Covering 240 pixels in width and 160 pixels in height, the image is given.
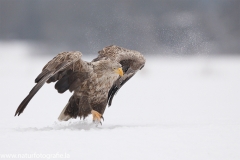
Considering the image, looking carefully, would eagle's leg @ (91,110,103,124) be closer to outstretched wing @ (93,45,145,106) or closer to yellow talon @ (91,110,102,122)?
yellow talon @ (91,110,102,122)

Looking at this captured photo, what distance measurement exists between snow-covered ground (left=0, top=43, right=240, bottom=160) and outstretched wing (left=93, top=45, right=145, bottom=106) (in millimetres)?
596

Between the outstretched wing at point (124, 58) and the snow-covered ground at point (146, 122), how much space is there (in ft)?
1.96

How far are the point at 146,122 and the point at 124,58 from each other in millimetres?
947

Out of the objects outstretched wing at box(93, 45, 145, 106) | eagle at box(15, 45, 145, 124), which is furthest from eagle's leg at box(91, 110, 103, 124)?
outstretched wing at box(93, 45, 145, 106)

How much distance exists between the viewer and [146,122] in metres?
6.54

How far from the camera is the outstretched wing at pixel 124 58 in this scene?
6723 mm

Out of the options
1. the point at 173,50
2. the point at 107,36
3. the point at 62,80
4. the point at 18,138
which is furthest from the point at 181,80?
the point at 18,138

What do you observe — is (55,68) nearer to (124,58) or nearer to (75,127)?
(75,127)

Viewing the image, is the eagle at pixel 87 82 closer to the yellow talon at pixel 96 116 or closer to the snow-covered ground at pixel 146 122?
the yellow talon at pixel 96 116

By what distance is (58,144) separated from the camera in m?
4.65

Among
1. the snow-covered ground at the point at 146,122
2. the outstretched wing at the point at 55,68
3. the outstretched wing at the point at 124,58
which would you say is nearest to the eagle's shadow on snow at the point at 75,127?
the snow-covered ground at the point at 146,122

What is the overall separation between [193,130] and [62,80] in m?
1.85

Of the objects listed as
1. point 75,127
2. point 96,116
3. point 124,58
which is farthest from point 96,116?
point 124,58

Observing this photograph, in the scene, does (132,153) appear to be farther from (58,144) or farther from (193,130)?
(193,130)
